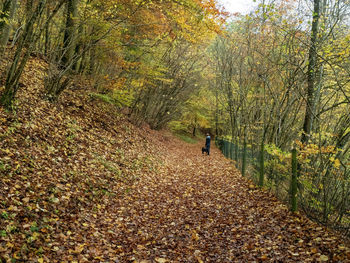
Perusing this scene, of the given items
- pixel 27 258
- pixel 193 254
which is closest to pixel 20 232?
pixel 27 258

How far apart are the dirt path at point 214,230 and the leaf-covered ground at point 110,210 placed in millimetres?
22

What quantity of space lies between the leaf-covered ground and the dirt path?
0.02 m

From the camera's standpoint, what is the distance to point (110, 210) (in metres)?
6.54

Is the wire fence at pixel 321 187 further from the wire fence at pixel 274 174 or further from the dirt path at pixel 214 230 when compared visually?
the dirt path at pixel 214 230

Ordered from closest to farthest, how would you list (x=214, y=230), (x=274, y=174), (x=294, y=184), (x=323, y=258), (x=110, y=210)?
(x=323, y=258) → (x=214, y=230) → (x=294, y=184) → (x=110, y=210) → (x=274, y=174)

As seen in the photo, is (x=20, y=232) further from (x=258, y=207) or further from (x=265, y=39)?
(x=265, y=39)

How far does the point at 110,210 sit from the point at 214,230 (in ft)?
8.64

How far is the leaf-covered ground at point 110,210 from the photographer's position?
4.58 meters

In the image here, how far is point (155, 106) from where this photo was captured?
22047 mm

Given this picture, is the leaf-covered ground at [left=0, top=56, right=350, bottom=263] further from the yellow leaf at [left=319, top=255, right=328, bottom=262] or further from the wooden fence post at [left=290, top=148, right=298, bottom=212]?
the wooden fence post at [left=290, top=148, right=298, bottom=212]

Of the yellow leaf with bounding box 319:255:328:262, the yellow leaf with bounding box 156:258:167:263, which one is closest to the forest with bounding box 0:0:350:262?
the yellow leaf with bounding box 319:255:328:262

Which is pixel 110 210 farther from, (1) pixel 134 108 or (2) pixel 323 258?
(1) pixel 134 108

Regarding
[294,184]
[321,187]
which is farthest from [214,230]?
[321,187]

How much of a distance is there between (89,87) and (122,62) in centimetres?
240
